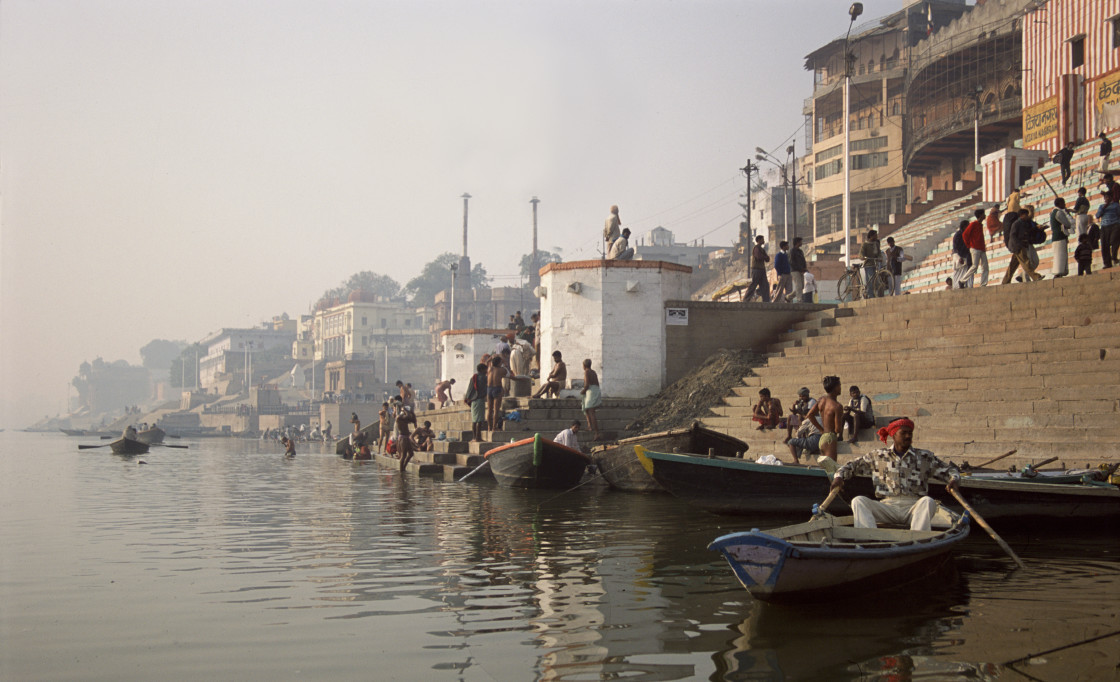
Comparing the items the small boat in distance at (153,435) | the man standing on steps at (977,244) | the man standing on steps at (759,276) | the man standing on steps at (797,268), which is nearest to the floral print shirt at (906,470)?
the man standing on steps at (977,244)

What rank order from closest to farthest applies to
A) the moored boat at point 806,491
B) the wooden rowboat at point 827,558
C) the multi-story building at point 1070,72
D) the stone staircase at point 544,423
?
the wooden rowboat at point 827,558 → the moored boat at point 806,491 → the stone staircase at point 544,423 → the multi-story building at point 1070,72

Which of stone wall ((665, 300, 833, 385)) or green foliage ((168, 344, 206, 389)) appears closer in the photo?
stone wall ((665, 300, 833, 385))

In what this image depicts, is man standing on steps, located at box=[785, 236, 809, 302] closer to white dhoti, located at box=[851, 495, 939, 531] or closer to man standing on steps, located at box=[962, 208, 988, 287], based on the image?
man standing on steps, located at box=[962, 208, 988, 287]

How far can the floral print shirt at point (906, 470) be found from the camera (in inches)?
299

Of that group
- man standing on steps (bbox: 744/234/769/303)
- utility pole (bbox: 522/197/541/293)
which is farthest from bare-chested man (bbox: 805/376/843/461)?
utility pole (bbox: 522/197/541/293)

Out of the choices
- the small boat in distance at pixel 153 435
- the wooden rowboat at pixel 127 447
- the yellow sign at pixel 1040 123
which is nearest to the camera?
the yellow sign at pixel 1040 123

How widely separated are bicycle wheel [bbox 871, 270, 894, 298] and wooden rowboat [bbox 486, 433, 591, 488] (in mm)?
7605

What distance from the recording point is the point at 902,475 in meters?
7.61

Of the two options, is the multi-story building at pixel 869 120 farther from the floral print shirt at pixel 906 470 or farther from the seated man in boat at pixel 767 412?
the floral print shirt at pixel 906 470

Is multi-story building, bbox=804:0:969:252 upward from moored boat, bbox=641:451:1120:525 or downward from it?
upward

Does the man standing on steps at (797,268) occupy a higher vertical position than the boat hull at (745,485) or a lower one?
higher

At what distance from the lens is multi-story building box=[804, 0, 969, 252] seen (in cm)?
5415

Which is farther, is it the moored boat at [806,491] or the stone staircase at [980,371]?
the stone staircase at [980,371]

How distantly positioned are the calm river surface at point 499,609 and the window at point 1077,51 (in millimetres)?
23124
